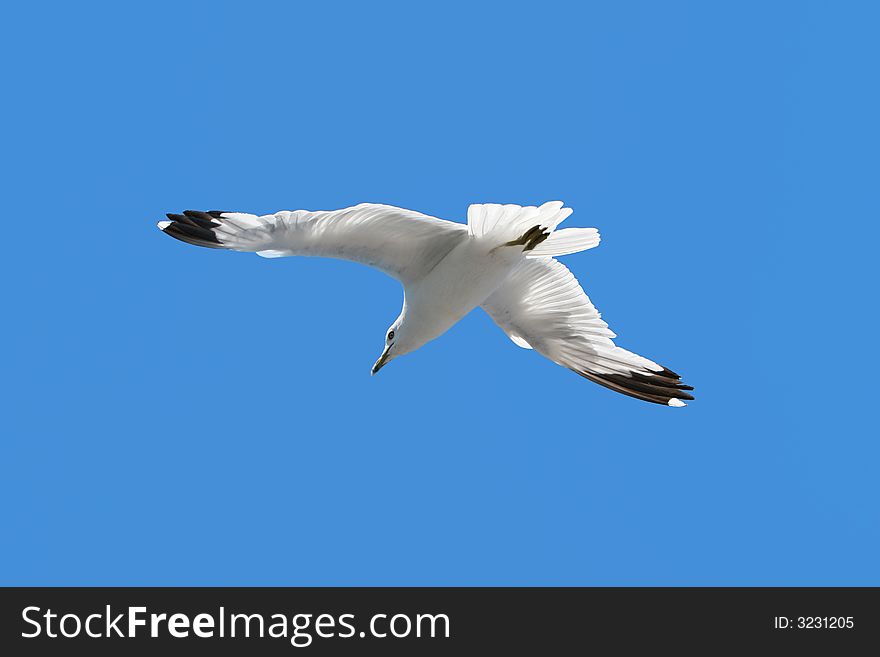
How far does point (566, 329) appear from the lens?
9133mm

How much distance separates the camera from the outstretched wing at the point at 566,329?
29.5 ft

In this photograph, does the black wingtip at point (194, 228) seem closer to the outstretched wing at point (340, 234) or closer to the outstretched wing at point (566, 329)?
the outstretched wing at point (340, 234)

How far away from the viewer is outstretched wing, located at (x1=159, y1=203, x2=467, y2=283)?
25.2 feet

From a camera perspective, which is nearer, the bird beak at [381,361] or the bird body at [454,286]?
the bird body at [454,286]

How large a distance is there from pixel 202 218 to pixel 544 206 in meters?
2.17

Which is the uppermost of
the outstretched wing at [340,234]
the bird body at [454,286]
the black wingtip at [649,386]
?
the outstretched wing at [340,234]

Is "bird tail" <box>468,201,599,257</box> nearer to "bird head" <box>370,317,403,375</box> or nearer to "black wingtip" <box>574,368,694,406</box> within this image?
"bird head" <box>370,317,403,375</box>

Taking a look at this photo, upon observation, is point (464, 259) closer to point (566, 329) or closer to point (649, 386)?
point (566, 329)

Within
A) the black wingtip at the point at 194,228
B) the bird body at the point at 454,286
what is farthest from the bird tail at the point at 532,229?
the black wingtip at the point at 194,228

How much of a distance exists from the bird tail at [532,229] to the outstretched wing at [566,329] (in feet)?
3.36

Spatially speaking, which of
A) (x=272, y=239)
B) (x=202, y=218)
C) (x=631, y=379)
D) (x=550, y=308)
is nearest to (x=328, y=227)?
(x=272, y=239)

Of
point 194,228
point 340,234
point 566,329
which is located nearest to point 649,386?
point 566,329
